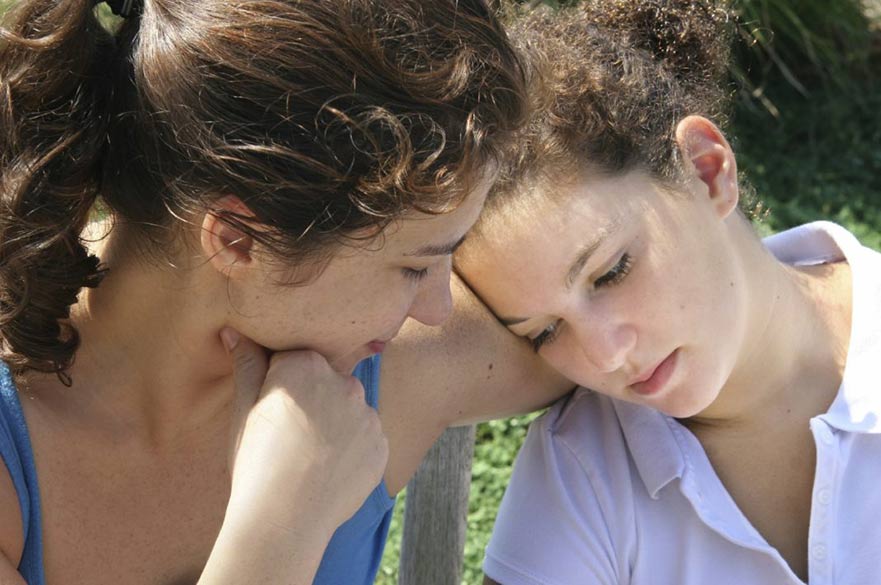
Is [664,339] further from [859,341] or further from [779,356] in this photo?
[859,341]

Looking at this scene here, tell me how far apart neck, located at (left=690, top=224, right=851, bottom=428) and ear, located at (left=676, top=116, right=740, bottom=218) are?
0.12 metres

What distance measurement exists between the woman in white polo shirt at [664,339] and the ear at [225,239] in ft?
1.86

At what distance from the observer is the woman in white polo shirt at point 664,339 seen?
2328 millimetres

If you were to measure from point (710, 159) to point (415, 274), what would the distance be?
30.3 inches

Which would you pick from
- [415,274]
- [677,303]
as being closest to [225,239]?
[415,274]

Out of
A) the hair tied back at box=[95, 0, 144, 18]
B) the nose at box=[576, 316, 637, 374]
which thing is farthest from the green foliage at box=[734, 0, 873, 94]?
the hair tied back at box=[95, 0, 144, 18]

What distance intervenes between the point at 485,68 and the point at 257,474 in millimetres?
787

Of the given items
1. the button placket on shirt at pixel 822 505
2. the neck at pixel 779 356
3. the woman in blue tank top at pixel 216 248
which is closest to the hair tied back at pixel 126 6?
the woman in blue tank top at pixel 216 248

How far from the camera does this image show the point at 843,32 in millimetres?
6895

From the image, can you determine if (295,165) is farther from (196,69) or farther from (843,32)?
(843,32)

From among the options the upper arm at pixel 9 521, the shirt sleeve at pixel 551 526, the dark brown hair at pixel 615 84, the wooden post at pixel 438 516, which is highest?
the dark brown hair at pixel 615 84

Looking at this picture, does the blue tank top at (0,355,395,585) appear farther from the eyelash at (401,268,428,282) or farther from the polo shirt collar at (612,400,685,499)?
the polo shirt collar at (612,400,685,499)

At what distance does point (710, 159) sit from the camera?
250 centimetres

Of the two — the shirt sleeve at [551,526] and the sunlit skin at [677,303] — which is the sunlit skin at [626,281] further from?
the shirt sleeve at [551,526]
